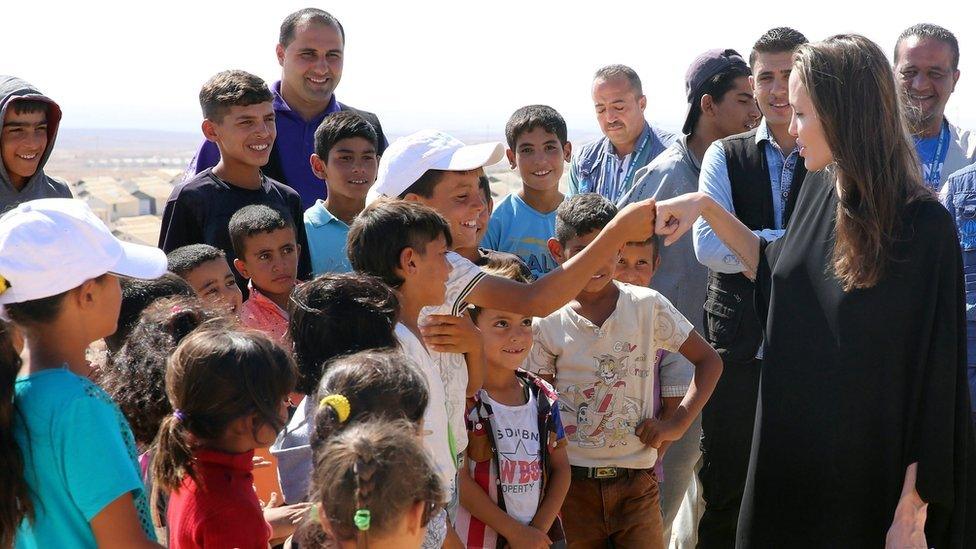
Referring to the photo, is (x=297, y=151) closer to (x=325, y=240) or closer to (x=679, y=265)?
(x=325, y=240)

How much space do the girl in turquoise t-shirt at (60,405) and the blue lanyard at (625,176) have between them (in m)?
3.62

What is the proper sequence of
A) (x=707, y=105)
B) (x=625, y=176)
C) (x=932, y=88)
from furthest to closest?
(x=625, y=176) → (x=707, y=105) → (x=932, y=88)

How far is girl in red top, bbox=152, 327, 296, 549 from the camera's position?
8.55 ft

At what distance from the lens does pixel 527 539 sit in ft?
12.7

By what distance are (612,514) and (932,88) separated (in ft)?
8.71

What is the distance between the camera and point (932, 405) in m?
3.04

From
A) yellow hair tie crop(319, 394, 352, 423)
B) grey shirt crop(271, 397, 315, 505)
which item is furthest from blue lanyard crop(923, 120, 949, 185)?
yellow hair tie crop(319, 394, 352, 423)

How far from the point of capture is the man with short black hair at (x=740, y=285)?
4652 millimetres

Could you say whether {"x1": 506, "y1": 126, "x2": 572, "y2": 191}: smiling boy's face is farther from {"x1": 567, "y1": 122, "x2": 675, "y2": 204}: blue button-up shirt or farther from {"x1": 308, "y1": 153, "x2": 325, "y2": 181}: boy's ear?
{"x1": 308, "y1": 153, "x2": 325, "y2": 181}: boy's ear

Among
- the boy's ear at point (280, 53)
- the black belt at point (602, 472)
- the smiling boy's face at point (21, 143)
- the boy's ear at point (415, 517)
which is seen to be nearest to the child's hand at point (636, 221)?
the black belt at point (602, 472)

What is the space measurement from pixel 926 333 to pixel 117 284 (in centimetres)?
221

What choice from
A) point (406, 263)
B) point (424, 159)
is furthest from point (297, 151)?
point (406, 263)

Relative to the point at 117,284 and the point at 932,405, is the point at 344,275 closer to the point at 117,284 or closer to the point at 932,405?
the point at 117,284

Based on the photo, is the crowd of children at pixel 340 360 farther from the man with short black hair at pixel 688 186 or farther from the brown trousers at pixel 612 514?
the man with short black hair at pixel 688 186
